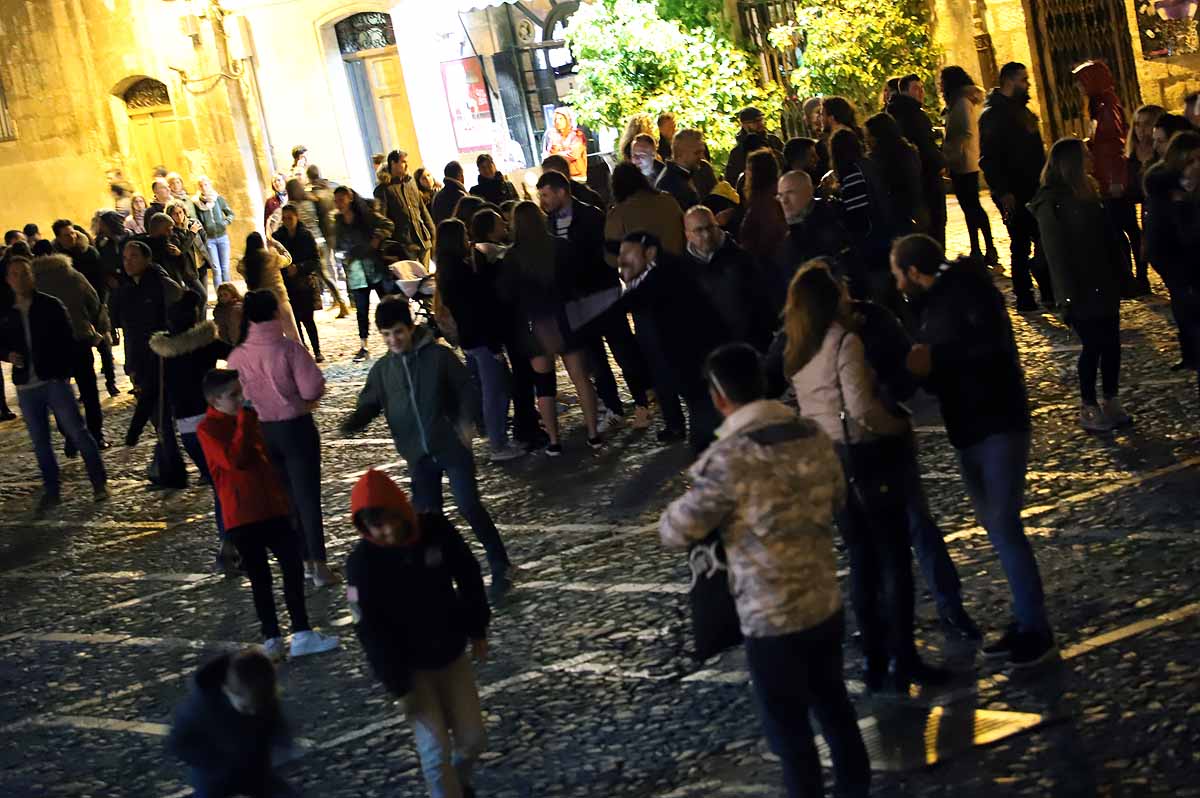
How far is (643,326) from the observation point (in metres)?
11.5

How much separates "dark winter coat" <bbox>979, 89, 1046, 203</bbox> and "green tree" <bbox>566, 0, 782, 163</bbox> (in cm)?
772

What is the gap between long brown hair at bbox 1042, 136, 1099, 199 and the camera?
10.2m

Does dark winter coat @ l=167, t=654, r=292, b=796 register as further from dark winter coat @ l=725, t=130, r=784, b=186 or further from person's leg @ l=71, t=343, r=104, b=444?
dark winter coat @ l=725, t=130, r=784, b=186

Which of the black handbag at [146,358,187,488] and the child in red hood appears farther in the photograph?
the black handbag at [146,358,187,488]

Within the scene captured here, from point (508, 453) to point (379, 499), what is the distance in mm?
6587

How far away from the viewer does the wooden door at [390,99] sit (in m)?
31.3

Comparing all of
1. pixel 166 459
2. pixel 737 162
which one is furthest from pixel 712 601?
pixel 737 162

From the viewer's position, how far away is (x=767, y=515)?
A: 5.55 m

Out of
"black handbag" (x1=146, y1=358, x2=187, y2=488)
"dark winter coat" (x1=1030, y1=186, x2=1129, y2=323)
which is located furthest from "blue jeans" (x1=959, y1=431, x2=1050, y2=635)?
"black handbag" (x1=146, y1=358, x2=187, y2=488)

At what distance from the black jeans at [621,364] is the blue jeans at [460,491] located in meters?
3.53

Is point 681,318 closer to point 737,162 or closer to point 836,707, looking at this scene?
point 836,707

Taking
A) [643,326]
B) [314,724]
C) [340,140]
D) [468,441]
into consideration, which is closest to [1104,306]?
[643,326]

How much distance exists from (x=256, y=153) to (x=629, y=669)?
25.5 meters

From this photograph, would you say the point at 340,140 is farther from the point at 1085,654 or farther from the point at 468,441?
the point at 1085,654
